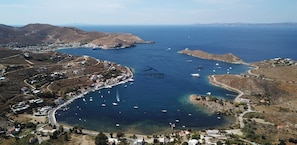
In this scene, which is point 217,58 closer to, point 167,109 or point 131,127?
point 167,109

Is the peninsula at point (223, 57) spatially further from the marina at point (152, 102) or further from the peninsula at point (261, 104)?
the peninsula at point (261, 104)

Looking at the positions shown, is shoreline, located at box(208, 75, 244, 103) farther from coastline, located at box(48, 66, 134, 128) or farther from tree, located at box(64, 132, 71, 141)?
tree, located at box(64, 132, 71, 141)

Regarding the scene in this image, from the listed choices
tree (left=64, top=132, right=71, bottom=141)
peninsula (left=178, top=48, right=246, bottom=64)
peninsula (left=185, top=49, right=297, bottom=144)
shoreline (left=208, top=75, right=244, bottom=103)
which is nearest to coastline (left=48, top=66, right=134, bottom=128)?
tree (left=64, top=132, right=71, bottom=141)

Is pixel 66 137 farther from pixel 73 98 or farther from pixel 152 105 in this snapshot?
pixel 73 98

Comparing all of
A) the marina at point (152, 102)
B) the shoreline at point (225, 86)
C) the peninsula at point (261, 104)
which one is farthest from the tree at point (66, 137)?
the shoreline at point (225, 86)

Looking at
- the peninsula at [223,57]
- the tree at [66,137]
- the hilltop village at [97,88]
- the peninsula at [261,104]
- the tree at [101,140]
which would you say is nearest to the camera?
the tree at [101,140]

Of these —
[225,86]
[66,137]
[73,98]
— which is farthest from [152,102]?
[66,137]

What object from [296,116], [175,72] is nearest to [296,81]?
[296,116]

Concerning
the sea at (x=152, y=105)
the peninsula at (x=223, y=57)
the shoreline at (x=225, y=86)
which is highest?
the peninsula at (x=223, y=57)

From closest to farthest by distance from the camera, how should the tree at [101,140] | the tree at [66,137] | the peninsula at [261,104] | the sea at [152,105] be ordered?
the tree at [101,140]
the tree at [66,137]
the peninsula at [261,104]
the sea at [152,105]
